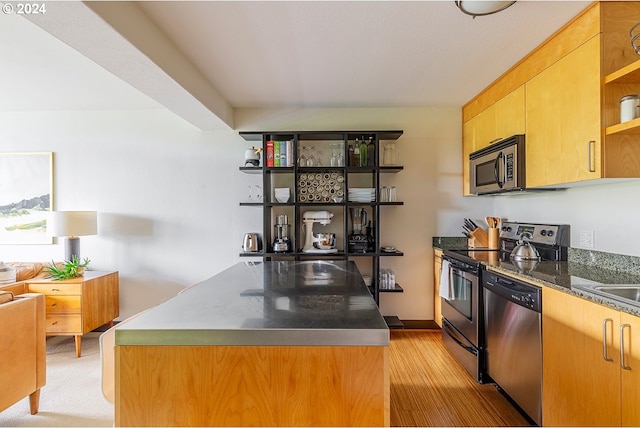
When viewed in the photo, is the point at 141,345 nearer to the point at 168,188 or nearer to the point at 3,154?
the point at 168,188

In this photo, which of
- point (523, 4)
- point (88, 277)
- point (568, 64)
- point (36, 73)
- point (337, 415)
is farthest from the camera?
point (88, 277)

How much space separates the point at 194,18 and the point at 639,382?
270 cm

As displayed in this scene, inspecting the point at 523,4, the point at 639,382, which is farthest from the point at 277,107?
the point at 639,382

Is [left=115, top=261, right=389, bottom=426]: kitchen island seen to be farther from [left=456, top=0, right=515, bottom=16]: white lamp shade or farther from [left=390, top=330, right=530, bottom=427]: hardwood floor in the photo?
[left=456, top=0, right=515, bottom=16]: white lamp shade

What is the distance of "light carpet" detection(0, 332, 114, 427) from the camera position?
78.6 inches

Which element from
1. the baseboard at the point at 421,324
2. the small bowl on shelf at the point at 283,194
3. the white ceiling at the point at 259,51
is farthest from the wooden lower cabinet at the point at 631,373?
the small bowl on shelf at the point at 283,194

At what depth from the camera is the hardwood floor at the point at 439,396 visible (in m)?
1.96

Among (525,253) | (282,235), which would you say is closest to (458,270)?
(525,253)

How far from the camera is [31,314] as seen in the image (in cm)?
198

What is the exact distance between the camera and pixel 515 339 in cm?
198

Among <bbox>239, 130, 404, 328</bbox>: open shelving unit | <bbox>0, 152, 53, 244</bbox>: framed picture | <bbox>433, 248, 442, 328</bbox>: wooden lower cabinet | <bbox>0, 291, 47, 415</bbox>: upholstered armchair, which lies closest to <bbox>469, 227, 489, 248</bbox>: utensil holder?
<bbox>433, 248, 442, 328</bbox>: wooden lower cabinet

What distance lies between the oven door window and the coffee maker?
61.7 inches

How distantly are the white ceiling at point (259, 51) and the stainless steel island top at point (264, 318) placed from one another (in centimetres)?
139

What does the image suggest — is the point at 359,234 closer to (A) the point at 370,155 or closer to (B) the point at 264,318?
(A) the point at 370,155
